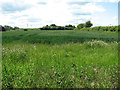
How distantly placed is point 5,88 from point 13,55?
293 centimetres

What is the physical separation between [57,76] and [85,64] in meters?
1.72

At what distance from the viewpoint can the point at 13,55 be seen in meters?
7.09

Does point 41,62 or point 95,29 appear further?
point 95,29

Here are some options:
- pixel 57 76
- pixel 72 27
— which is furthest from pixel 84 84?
pixel 72 27

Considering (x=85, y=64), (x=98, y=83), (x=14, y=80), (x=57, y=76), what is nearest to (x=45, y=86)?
(x=57, y=76)

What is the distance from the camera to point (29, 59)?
21.8ft

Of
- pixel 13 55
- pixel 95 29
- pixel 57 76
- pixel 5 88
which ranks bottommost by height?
pixel 5 88

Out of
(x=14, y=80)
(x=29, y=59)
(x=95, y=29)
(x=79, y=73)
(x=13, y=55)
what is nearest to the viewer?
(x=14, y=80)

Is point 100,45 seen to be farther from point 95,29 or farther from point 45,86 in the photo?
point 95,29

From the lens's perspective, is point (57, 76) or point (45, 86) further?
point (57, 76)

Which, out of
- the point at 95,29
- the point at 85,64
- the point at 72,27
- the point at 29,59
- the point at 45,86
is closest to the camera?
the point at 45,86

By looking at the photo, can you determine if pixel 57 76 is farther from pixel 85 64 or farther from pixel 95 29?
pixel 95 29

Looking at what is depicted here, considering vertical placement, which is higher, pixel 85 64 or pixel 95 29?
pixel 95 29

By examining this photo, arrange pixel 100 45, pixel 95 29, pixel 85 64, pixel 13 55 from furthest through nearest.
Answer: pixel 95 29 → pixel 100 45 → pixel 13 55 → pixel 85 64
